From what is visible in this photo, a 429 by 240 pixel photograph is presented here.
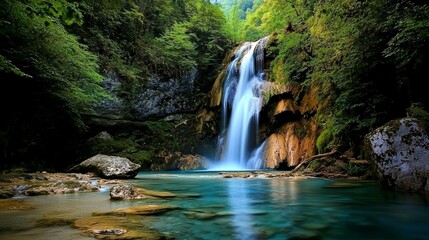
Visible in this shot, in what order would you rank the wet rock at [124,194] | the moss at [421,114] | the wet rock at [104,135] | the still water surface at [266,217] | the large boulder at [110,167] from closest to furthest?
the still water surface at [266,217], the wet rock at [124,194], the moss at [421,114], the large boulder at [110,167], the wet rock at [104,135]

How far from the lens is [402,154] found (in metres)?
5.24

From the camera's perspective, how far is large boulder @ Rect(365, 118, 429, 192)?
16.4 ft

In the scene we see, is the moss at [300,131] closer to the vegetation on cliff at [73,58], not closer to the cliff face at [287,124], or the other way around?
the cliff face at [287,124]

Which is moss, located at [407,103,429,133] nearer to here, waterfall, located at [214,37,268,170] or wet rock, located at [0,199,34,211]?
wet rock, located at [0,199,34,211]

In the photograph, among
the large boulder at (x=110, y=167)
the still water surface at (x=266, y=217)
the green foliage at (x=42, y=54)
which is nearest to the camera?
the still water surface at (x=266, y=217)

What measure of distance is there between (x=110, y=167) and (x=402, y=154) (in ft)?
24.7

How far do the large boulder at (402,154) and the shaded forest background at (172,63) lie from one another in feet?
2.01

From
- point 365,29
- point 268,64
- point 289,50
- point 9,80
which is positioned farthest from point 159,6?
point 365,29

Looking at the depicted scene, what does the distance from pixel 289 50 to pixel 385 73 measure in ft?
19.9

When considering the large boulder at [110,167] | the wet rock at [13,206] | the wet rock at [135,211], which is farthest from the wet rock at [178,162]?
the wet rock at [135,211]

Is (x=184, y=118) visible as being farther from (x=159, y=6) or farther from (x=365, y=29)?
(x=365, y=29)

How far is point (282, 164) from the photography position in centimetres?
1317

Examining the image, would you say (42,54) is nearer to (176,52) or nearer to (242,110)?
(242,110)

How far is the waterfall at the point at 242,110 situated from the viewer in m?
15.4
